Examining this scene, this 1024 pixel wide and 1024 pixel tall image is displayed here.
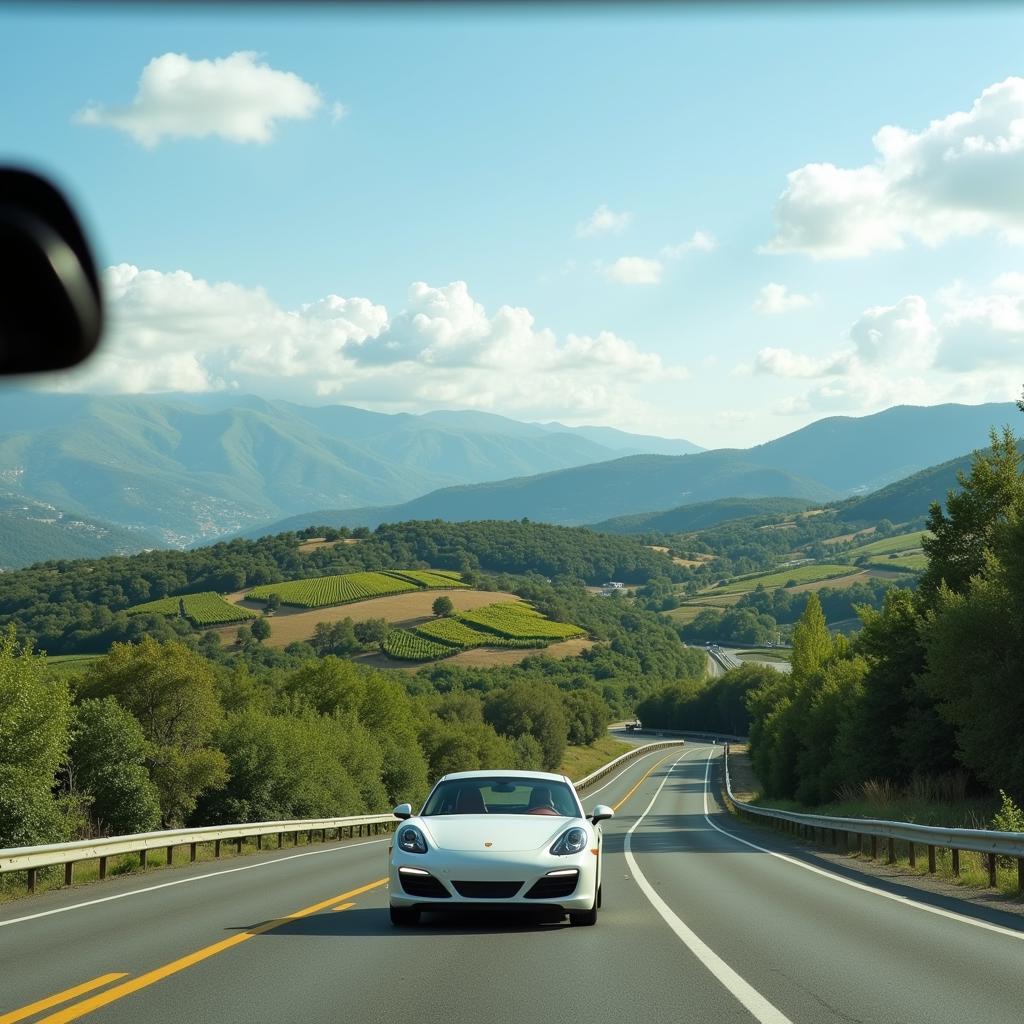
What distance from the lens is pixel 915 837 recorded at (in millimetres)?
21047

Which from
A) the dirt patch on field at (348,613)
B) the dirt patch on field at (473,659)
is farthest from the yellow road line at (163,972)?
the dirt patch on field at (348,613)

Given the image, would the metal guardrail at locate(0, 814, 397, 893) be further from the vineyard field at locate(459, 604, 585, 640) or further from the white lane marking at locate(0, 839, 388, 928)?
the vineyard field at locate(459, 604, 585, 640)

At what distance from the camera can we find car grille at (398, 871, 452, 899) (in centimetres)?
1223

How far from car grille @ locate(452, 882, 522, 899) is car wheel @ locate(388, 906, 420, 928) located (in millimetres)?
743

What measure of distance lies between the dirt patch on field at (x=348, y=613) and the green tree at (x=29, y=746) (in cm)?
11569

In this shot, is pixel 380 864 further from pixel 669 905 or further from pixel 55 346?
pixel 55 346

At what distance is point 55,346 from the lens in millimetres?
3561

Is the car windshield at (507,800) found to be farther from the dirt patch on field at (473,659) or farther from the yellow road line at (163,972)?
the dirt patch on field at (473,659)

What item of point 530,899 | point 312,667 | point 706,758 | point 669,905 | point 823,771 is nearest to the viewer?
point 530,899

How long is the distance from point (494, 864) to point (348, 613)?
166969mm

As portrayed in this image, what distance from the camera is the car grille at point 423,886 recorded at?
1223 cm

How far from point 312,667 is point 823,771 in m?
59.7

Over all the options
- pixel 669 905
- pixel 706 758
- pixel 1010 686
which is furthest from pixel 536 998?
pixel 706 758

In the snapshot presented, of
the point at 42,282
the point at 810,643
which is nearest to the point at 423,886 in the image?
the point at 42,282
